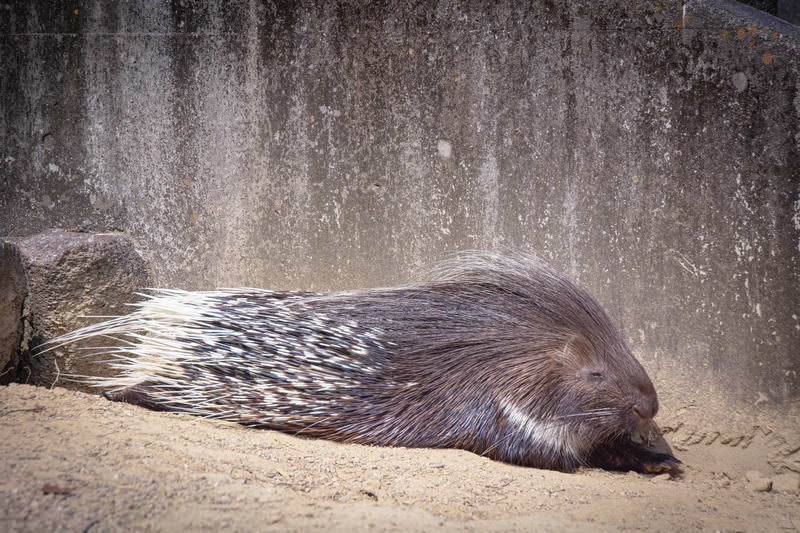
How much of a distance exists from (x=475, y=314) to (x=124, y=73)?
1906 mm

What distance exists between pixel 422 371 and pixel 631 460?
0.89 metres

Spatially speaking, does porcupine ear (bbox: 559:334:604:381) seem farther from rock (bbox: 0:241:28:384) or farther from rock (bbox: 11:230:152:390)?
rock (bbox: 0:241:28:384)

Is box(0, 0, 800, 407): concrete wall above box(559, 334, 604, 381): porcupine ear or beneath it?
above

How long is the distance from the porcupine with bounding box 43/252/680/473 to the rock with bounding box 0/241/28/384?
0.21m

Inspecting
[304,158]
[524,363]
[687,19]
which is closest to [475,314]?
[524,363]

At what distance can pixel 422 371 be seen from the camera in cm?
249

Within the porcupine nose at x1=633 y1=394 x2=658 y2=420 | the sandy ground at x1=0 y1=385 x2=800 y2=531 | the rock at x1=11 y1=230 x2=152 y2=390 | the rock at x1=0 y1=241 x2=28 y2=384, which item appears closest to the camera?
the sandy ground at x1=0 y1=385 x2=800 y2=531

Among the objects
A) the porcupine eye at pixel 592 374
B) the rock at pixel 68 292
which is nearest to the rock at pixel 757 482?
the porcupine eye at pixel 592 374

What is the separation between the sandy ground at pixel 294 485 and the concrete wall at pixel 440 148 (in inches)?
26.2

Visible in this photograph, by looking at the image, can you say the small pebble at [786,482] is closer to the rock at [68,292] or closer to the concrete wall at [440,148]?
the concrete wall at [440,148]

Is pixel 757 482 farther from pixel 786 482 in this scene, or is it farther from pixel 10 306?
pixel 10 306

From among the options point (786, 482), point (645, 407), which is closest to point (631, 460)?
point (645, 407)

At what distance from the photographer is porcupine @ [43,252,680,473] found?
95.3 inches

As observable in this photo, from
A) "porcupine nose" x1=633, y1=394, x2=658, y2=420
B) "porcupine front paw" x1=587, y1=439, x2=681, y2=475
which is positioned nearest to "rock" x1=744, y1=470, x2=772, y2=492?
"porcupine front paw" x1=587, y1=439, x2=681, y2=475
